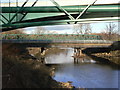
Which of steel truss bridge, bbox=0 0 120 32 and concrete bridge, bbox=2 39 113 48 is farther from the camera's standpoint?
concrete bridge, bbox=2 39 113 48

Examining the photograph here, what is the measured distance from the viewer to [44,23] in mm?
5129

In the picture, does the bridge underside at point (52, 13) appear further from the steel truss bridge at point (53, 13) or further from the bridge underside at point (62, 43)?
the bridge underside at point (62, 43)

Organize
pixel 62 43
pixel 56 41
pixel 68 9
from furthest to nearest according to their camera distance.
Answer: pixel 62 43 → pixel 56 41 → pixel 68 9

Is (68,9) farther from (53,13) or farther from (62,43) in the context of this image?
(62,43)

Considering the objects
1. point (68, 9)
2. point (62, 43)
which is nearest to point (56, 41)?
point (62, 43)

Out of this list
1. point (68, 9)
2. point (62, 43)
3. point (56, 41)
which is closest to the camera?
point (68, 9)

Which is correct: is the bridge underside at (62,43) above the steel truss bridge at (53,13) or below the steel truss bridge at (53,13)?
below

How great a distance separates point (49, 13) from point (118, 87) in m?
7.36

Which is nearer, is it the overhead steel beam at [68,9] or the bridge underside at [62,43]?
the overhead steel beam at [68,9]

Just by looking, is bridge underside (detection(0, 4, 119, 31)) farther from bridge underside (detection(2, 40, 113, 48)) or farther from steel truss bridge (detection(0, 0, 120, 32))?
bridge underside (detection(2, 40, 113, 48))

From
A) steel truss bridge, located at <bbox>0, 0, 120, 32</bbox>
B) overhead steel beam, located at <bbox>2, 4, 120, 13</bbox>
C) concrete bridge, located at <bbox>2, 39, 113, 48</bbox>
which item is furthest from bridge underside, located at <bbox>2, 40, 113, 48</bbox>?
overhead steel beam, located at <bbox>2, 4, 120, 13</bbox>

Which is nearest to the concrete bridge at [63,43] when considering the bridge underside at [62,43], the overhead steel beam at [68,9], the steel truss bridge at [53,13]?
the bridge underside at [62,43]

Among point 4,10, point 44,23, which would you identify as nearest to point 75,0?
point 44,23

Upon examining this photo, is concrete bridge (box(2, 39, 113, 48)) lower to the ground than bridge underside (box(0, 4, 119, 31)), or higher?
lower
